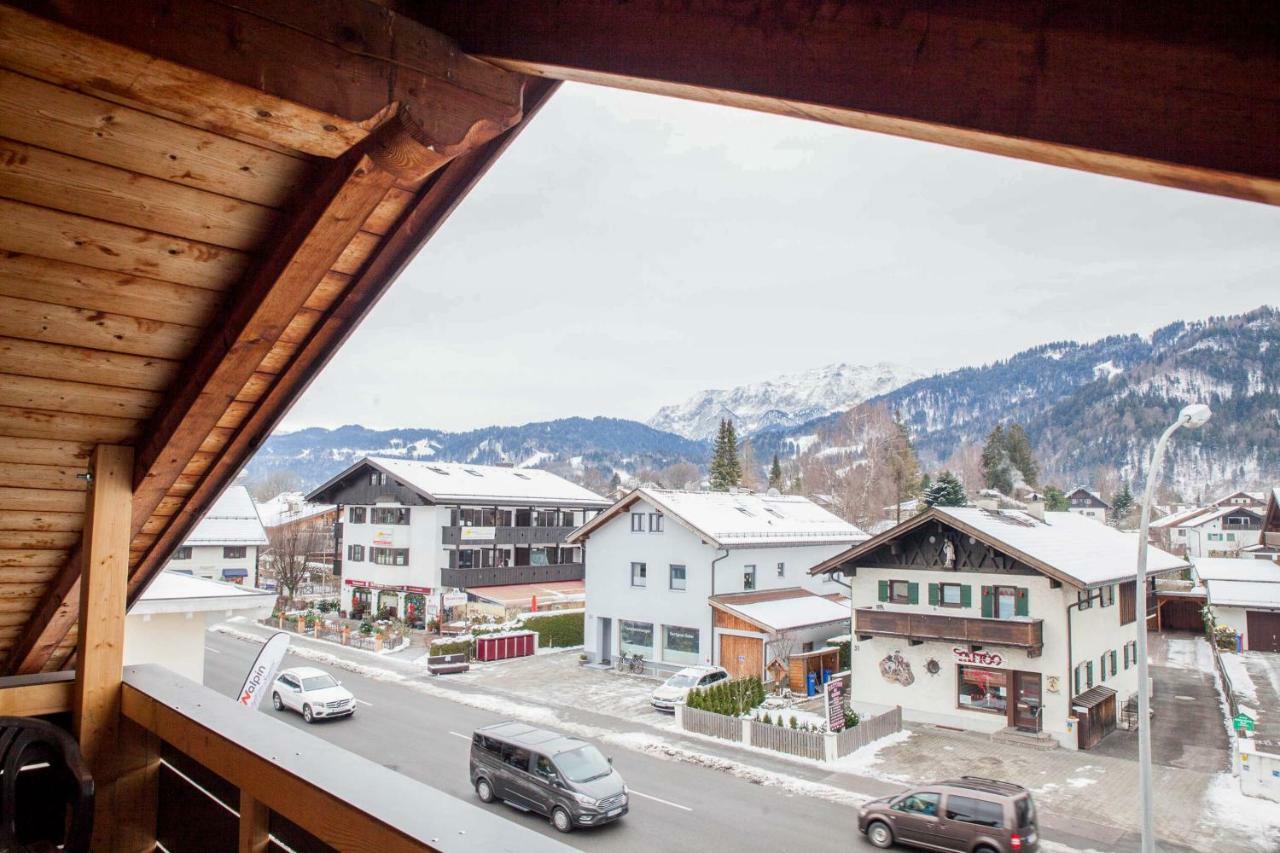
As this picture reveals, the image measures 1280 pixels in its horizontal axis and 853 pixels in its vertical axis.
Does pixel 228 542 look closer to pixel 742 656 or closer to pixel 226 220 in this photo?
pixel 742 656

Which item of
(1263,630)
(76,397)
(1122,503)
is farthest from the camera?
(1122,503)

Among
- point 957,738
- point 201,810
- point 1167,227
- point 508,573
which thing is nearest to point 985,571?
point 957,738

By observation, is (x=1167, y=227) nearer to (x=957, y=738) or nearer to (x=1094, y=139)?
(x=1094, y=139)

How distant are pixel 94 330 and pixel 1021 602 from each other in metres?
17.7

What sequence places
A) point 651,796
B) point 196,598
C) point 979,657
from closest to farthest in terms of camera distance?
1. point 196,598
2. point 651,796
3. point 979,657

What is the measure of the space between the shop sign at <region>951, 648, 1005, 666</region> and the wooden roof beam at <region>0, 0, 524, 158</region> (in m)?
17.7

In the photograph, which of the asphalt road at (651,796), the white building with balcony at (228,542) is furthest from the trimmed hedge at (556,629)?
the white building with balcony at (228,542)

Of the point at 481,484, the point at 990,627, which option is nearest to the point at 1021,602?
the point at 990,627

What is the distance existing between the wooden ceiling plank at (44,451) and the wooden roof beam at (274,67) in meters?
1.83

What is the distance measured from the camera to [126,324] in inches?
102

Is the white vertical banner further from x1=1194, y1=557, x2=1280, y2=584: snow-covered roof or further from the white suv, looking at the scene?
x1=1194, y1=557, x2=1280, y2=584: snow-covered roof

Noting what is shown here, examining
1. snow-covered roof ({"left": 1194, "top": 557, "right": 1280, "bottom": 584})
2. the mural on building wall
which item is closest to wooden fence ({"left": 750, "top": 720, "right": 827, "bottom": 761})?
the mural on building wall

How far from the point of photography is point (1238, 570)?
85.7 ft

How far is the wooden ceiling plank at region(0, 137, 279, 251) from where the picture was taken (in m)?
1.93
